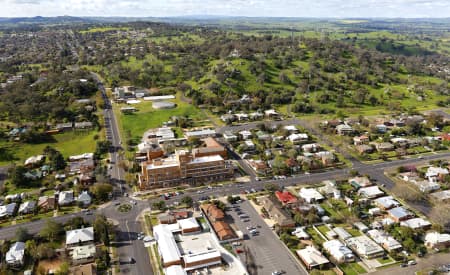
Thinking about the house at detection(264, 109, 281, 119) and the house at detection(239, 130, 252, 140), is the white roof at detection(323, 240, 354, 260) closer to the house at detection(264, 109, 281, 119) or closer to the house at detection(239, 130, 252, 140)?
the house at detection(239, 130, 252, 140)

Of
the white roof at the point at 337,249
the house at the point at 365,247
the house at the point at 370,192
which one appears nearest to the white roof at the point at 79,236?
the white roof at the point at 337,249

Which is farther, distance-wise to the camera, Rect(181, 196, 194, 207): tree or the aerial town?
Rect(181, 196, 194, 207): tree

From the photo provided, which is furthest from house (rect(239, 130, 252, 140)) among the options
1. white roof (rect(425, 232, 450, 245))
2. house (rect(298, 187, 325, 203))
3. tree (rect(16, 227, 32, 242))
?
tree (rect(16, 227, 32, 242))

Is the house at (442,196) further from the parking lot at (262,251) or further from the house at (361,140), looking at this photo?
the parking lot at (262,251)

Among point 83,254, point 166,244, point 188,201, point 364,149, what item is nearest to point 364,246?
point 166,244

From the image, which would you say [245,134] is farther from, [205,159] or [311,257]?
[311,257]
